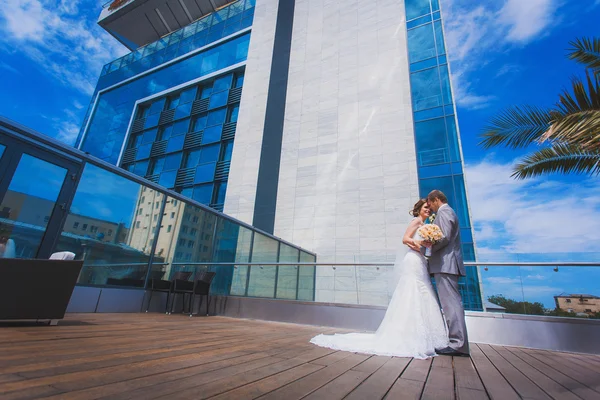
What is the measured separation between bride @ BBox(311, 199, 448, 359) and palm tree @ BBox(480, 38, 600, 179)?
3282 millimetres

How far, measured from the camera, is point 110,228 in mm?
5094

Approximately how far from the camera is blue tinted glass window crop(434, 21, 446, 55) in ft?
40.7

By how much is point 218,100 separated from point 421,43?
11397mm

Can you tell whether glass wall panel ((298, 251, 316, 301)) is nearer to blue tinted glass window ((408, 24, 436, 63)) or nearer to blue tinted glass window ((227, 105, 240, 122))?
blue tinted glass window ((408, 24, 436, 63))

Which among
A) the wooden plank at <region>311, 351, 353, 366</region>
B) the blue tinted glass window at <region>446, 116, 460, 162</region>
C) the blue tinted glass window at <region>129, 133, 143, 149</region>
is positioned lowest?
the wooden plank at <region>311, 351, 353, 366</region>

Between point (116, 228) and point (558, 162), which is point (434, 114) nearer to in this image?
point (558, 162)

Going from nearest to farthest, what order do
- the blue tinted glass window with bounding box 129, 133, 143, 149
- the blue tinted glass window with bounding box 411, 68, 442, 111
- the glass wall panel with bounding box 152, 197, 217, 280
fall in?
1. the glass wall panel with bounding box 152, 197, 217, 280
2. the blue tinted glass window with bounding box 411, 68, 442, 111
3. the blue tinted glass window with bounding box 129, 133, 143, 149

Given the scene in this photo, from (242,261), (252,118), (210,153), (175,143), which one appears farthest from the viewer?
(175,143)

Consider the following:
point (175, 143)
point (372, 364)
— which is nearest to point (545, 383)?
point (372, 364)

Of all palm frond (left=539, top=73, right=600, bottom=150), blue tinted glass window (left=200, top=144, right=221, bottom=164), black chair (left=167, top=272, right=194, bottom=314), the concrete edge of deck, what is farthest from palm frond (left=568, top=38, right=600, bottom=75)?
blue tinted glass window (left=200, top=144, right=221, bottom=164)

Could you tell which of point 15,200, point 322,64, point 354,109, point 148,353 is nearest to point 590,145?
point 148,353

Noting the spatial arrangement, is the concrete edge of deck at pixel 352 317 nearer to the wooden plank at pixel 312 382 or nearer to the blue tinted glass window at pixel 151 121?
the wooden plank at pixel 312 382

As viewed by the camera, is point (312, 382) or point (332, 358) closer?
point (312, 382)

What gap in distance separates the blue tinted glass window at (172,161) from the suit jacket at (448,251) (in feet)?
54.4
